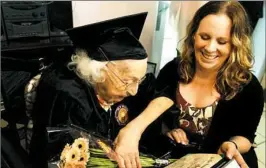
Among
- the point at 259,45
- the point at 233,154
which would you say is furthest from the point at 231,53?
the point at 259,45

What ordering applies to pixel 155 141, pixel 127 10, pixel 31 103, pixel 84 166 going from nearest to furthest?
pixel 84 166, pixel 31 103, pixel 155 141, pixel 127 10

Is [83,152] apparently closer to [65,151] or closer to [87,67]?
[65,151]

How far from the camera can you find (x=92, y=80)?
0.87m

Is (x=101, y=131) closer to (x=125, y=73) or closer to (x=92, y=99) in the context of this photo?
(x=92, y=99)

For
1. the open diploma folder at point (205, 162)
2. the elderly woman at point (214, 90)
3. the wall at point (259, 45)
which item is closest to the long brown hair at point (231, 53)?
the elderly woman at point (214, 90)

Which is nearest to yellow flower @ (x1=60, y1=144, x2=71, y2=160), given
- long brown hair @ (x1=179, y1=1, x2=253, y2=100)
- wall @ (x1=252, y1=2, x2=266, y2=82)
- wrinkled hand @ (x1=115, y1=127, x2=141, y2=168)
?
wrinkled hand @ (x1=115, y1=127, x2=141, y2=168)

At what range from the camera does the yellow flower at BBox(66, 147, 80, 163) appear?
722mm

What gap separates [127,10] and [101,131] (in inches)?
48.8

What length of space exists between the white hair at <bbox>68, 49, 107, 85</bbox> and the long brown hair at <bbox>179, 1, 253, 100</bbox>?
0.45m

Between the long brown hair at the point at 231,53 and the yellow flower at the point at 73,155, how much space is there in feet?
2.05

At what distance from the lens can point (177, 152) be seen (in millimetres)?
1035

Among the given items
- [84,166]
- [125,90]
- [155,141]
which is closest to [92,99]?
[125,90]

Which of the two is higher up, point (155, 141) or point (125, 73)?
point (125, 73)

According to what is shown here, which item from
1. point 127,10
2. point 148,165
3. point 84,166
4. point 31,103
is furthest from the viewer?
point 127,10
